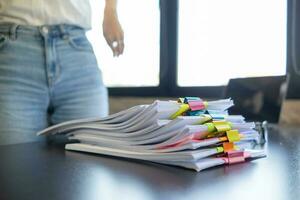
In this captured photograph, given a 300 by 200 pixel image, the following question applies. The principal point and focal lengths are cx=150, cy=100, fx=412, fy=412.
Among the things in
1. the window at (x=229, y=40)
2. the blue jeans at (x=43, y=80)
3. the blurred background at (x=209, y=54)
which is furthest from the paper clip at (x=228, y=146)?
the window at (x=229, y=40)

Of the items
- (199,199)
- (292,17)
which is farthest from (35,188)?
(292,17)

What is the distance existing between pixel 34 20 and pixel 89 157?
0.45 meters

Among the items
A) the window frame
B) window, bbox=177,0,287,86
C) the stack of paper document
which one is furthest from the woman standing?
the window frame

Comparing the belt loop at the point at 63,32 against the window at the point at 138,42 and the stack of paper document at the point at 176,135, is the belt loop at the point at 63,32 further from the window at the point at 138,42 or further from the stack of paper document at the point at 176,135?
the window at the point at 138,42

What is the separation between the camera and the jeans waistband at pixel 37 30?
91cm

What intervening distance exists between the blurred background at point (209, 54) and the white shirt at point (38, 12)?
699 mm

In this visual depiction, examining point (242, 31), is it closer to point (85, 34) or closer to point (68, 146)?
point (85, 34)

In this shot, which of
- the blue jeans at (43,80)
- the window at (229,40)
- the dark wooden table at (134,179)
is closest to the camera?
the dark wooden table at (134,179)

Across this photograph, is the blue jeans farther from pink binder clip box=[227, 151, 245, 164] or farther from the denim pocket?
pink binder clip box=[227, 151, 245, 164]

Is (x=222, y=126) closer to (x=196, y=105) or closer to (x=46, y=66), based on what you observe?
(x=196, y=105)

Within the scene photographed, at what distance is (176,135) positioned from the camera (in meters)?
0.52

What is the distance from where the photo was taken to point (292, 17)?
1.59 metres

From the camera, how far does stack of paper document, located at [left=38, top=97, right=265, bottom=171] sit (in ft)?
1.67

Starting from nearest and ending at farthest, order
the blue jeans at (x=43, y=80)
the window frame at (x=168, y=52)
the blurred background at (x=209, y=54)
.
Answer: the blue jeans at (x=43, y=80)
the blurred background at (x=209, y=54)
the window frame at (x=168, y=52)
